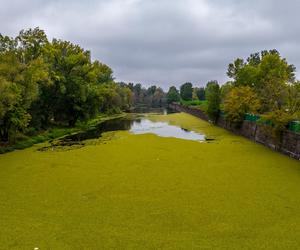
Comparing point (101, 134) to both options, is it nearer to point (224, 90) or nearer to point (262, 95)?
point (262, 95)

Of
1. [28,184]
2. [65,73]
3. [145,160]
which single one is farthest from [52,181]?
[65,73]

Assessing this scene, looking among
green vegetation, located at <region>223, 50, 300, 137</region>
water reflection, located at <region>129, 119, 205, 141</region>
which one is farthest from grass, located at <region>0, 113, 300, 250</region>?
water reflection, located at <region>129, 119, 205, 141</region>

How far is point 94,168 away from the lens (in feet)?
59.4

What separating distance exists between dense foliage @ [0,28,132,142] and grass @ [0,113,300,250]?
6918 mm

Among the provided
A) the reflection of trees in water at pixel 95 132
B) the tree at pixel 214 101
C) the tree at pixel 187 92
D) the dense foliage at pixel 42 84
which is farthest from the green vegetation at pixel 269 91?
the tree at pixel 187 92

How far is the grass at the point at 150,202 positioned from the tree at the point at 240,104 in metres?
15.2

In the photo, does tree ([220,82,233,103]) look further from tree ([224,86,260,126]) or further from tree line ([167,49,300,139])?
tree ([224,86,260,126])

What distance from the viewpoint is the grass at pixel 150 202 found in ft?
29.7

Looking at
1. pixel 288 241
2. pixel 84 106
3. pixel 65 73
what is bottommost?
pixel 288 241

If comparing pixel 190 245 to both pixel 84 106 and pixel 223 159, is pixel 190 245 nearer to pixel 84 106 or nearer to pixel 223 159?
pixel 223 159

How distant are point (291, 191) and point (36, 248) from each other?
32.5 feet

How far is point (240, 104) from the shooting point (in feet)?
120

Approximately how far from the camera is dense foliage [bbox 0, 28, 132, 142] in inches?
1038

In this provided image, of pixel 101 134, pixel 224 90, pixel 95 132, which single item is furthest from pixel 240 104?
pixel 95 132
